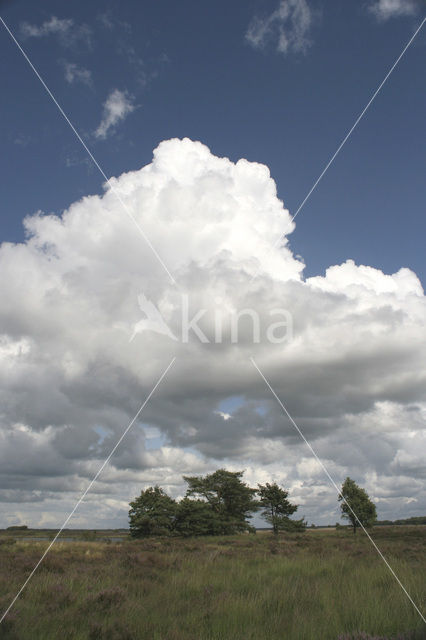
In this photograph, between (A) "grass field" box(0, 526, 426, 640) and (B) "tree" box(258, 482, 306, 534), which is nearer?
(A) "grass field" box(0, 526, 426, 640)

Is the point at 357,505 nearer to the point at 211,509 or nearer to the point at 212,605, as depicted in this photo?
the point at 211,509

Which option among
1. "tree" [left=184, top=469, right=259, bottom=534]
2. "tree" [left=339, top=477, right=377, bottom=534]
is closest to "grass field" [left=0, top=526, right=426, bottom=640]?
"tree" [left=184, top=469, right=259, bottom=534]

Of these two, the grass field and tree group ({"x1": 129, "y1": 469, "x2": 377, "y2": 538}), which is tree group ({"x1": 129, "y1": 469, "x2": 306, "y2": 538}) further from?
the grass field

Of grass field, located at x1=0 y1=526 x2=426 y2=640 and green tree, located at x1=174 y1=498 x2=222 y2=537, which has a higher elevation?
grass field, located at x1=0 y1=526 x2=426 y2=640

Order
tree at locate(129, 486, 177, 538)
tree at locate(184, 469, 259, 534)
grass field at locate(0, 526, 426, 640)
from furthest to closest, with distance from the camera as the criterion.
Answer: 1. tree at locate(184, 469, 259, 534)
2. tree at locate(129, 486, 177, 538)
3. grass field at locate(0, 526, 426, 640)

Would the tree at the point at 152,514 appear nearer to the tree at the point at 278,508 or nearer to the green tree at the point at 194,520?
the green tree at the point at 194,520

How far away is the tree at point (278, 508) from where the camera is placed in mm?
68250

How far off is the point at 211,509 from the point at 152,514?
13.8 meters

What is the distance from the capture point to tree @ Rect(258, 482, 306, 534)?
6825 centimetres

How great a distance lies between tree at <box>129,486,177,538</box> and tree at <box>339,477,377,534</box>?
3443 cm

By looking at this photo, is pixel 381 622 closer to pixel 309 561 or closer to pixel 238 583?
pixel 238 583

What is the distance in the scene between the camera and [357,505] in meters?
77.3

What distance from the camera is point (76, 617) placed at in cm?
793

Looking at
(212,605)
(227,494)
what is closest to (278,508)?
(227,494)
